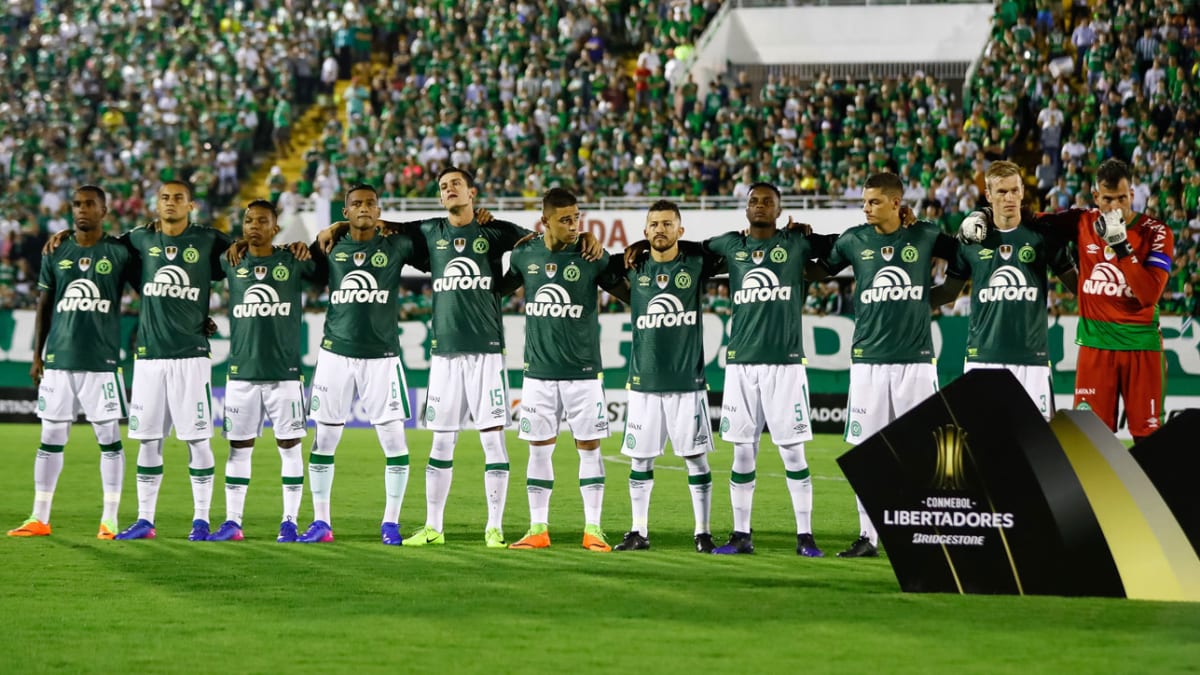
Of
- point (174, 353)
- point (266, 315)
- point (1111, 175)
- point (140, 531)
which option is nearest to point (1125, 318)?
point (1111, 175)

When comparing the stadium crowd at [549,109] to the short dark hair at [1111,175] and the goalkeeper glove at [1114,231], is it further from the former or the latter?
the goalkeeper glove at [1114,231]

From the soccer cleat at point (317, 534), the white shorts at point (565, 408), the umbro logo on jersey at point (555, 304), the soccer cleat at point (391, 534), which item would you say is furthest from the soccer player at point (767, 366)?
the soccer cleat at point (317, 534)

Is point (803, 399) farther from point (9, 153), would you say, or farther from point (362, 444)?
point (9, 153)

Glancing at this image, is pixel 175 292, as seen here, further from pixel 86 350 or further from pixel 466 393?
pixel 466 393

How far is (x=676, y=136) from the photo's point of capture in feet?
95.5

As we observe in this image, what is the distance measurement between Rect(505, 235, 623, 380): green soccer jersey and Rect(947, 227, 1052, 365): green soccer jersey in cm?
258

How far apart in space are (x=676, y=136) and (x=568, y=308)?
18547mm

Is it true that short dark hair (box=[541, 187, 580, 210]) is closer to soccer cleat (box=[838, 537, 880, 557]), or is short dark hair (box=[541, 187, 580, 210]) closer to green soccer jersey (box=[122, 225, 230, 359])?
green soccer jersey (box=[122, 225, 230, 359])

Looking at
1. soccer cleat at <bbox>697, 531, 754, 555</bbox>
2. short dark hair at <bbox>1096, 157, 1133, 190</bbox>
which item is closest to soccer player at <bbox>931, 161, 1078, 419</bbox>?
short dark hair at <bbox>1096, 157, 1133, 190</bbox>

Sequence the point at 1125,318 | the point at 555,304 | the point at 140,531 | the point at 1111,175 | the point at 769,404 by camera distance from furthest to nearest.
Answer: the point at 140,531, the point at 555,304, the point at 769,404, the point at 1125,318, the point at 1111,175

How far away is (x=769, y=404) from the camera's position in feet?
34.7

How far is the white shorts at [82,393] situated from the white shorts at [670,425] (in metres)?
3.78

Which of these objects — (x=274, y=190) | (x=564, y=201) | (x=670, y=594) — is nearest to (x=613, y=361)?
(x=274, y=190)

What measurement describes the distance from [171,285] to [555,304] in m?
2.78
